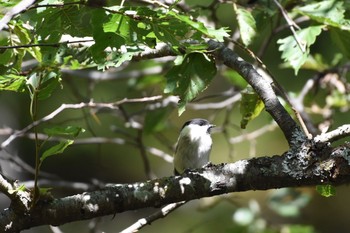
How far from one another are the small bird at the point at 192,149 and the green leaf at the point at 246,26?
1612mm

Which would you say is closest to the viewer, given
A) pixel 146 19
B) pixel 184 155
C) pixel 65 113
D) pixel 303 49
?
pixel 146 19

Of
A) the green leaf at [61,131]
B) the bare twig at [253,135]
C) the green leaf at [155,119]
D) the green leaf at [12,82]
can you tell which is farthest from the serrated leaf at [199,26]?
the bare twig at [253,135]

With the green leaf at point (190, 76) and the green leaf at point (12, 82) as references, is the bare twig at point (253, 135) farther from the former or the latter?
the green leaf at point (12, 82)

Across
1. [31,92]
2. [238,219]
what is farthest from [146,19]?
[238,219]

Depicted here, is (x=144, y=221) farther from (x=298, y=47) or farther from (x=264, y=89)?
(x=298, y=47)

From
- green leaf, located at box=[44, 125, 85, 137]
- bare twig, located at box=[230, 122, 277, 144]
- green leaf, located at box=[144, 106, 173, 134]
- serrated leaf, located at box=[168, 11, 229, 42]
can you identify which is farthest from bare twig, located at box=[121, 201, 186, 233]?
bare twig, located at box=[230, 122, 277, 144]

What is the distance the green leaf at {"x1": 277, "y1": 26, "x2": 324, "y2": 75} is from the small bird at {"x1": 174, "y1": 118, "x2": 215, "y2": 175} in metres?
1.68

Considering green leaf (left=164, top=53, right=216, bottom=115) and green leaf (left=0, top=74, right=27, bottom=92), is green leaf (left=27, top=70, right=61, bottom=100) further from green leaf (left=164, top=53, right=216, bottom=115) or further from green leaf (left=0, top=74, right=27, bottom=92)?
green leaf (left=164, top=53, right=216, bottom=115)

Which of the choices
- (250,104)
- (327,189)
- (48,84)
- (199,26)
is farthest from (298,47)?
(48,84)

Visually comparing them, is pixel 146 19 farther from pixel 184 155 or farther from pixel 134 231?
pixel 184 155

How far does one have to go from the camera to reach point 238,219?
4020 millimetres

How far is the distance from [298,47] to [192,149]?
1742mm

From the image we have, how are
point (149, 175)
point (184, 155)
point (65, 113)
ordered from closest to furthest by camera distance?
point (149, 175), point (184, 155), point (65, 113)

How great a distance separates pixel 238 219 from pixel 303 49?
5.59 feet
